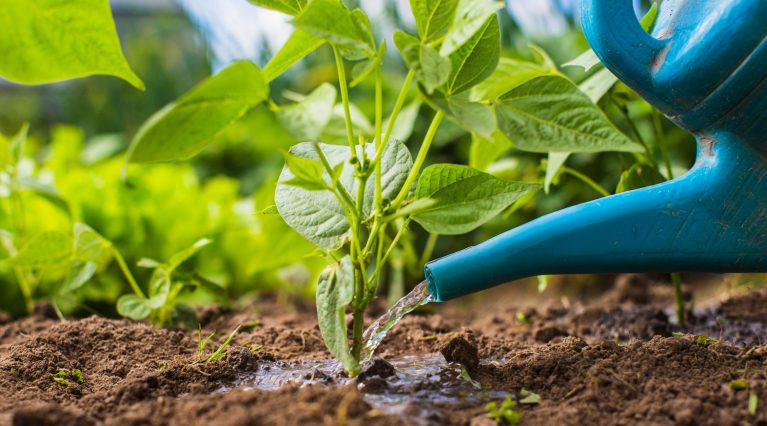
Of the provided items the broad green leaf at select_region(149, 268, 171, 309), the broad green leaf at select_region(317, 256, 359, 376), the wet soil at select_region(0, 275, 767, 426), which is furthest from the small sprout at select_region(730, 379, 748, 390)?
the broad green leaf at select_region(149, 268, 171, 309)

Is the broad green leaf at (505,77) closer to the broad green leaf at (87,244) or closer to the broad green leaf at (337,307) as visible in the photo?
the broad green leaf at (337,307)

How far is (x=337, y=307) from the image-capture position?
0.67m

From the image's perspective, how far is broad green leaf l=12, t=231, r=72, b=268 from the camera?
1077mm

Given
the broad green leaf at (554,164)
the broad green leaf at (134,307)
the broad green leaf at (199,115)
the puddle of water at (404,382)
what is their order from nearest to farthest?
the broad green leaf at (199,115)
the puddle of water at (404,382)
the broad green leaf at (554,164)
the broad green leaf at (134,307)

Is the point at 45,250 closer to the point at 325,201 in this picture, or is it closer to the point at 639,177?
the point at 325,201

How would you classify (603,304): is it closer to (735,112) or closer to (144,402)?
(735,112)

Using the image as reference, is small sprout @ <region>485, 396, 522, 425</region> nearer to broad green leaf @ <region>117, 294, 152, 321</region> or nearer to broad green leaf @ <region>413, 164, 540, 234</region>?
broad green leaf @ <region>413, 164, 540, 234</region>

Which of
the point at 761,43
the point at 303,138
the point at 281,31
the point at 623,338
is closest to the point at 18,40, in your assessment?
the point at 303,138

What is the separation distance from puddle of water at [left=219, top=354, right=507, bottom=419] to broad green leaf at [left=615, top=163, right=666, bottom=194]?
342mm

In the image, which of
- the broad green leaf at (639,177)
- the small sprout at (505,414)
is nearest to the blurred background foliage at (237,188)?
the broad green leaf at (639,177)

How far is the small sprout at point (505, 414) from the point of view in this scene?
0.64 m

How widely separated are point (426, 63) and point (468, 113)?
0.06m

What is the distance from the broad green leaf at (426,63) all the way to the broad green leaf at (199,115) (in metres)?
0.13

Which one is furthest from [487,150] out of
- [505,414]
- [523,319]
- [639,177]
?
[505,414]
